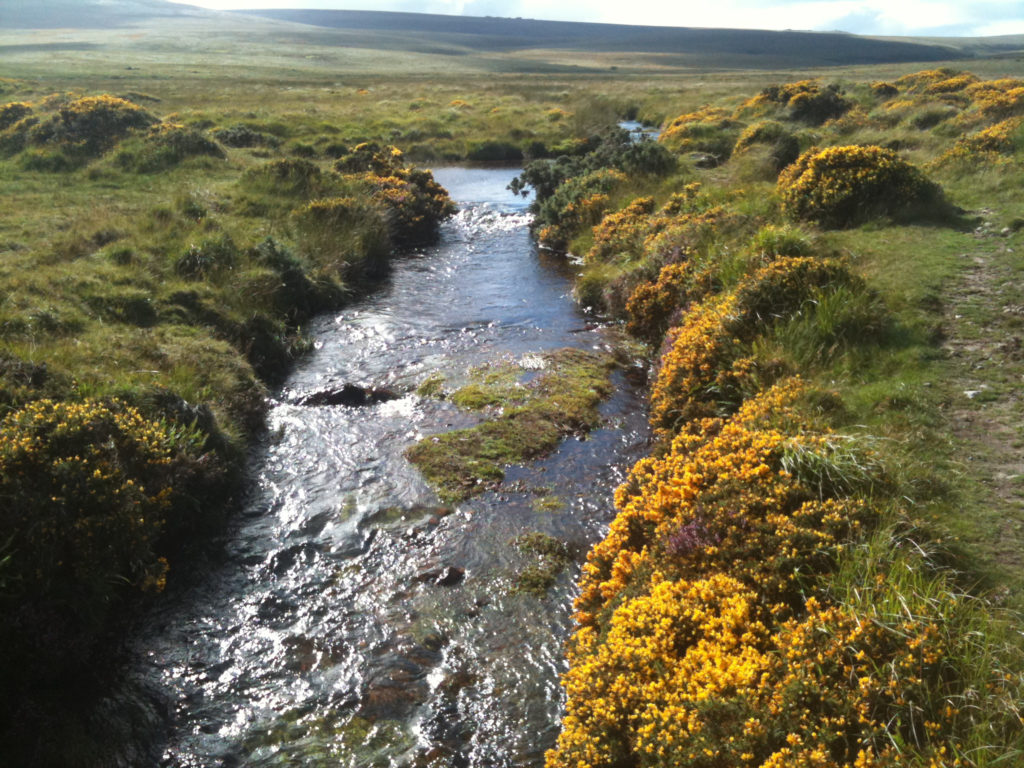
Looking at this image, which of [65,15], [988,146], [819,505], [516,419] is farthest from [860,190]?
[65,15]

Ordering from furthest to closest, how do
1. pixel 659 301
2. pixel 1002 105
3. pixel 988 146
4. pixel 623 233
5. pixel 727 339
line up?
pixel 1002 105 → pixel 623 233 → pixel 988 146 → pixel 659 301 → pixel 727 339

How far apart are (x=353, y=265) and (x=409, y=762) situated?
1539cm

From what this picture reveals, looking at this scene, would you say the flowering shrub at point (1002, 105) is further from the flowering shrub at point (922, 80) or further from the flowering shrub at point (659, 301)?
the flowering shrub at point (659, 301)

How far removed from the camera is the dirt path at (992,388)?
5.98 meters

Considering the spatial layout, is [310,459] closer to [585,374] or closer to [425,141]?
[585,374]

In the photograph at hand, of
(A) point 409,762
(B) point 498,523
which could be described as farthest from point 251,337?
(A) point 409,762

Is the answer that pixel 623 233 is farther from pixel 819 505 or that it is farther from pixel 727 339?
pixel 819 505

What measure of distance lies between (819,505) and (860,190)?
35.3ft

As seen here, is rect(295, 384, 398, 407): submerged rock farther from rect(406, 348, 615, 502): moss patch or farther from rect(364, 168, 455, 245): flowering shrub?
rect(364, 168, 455, 245): flowering shrub

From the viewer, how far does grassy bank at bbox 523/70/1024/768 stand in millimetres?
4430

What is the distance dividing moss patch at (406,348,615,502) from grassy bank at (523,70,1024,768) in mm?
1485

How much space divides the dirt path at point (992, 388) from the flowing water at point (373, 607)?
418cm

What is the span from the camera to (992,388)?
8.07 m

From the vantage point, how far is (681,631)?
555 centimetres
